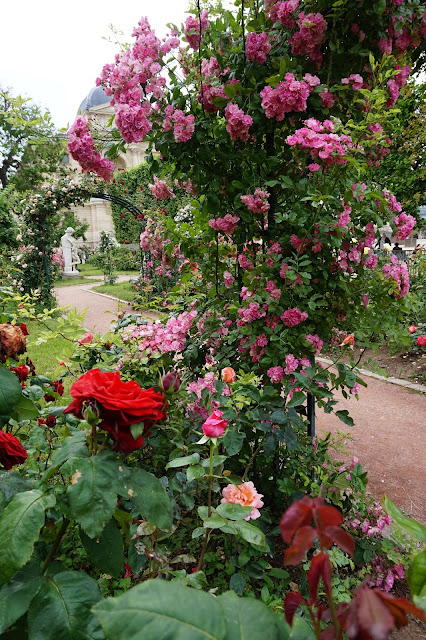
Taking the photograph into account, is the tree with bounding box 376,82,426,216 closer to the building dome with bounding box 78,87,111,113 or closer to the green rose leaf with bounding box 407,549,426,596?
the green rose leaf with bounding box 407,549,426,596

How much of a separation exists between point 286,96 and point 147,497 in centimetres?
160

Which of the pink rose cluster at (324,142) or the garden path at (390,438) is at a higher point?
the pink rose cluster at (324,142)

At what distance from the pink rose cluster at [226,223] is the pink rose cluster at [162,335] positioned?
0.49 metres

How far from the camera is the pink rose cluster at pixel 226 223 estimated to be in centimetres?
199

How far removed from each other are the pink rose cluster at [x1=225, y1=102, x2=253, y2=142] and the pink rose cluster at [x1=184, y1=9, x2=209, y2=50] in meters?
0.44

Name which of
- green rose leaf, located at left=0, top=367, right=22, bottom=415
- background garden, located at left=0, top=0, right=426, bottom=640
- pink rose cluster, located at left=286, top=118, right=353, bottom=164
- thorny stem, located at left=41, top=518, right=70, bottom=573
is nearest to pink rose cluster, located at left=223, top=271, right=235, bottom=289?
background garden, located at left=0, top=0, right=426, bottom=640

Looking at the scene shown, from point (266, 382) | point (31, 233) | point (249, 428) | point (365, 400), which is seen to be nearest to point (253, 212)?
point (266, 382)

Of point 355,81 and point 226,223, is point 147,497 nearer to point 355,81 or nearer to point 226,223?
point 226,223

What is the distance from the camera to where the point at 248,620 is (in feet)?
1.28

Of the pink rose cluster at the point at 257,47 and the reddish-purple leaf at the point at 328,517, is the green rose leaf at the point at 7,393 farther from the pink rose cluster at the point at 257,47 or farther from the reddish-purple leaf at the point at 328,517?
the pink rose cluster at the point at 257,47

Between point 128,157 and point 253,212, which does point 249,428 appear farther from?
point 128,157

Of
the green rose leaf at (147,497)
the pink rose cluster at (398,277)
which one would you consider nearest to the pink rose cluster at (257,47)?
the pink rose cluster at (398,277)

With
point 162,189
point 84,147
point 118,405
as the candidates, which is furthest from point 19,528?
point 162,189

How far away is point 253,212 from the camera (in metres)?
1.96
